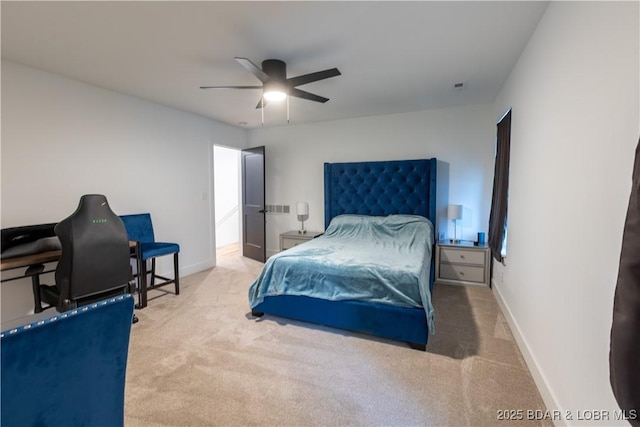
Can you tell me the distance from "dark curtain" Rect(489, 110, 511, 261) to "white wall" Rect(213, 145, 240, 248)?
5.45 m

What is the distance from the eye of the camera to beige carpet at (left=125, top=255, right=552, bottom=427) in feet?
5.70

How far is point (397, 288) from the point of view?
246cm

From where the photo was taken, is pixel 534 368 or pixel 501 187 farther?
pixel 501 187

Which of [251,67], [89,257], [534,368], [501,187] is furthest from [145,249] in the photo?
[501,187]

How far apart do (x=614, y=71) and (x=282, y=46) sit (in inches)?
82.5

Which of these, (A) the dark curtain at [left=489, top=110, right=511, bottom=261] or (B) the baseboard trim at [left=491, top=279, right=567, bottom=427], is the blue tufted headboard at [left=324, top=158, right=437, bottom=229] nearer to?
(A) the dark curtain at [left=489, top=110, right=511, bottom=261]

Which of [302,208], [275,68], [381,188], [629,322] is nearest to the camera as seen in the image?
[629,322]

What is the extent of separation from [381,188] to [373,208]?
0.34 metres

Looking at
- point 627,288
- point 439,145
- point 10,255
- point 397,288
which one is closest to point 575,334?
point 627,288

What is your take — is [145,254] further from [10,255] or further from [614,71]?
[614,71]

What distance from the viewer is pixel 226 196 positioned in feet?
23.8

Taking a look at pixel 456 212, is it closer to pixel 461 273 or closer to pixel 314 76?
pixel 461 273

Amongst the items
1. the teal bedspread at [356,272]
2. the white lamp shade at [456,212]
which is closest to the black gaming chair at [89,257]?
the teal bedspread at [356,272]

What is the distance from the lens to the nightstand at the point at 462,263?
3809mm
